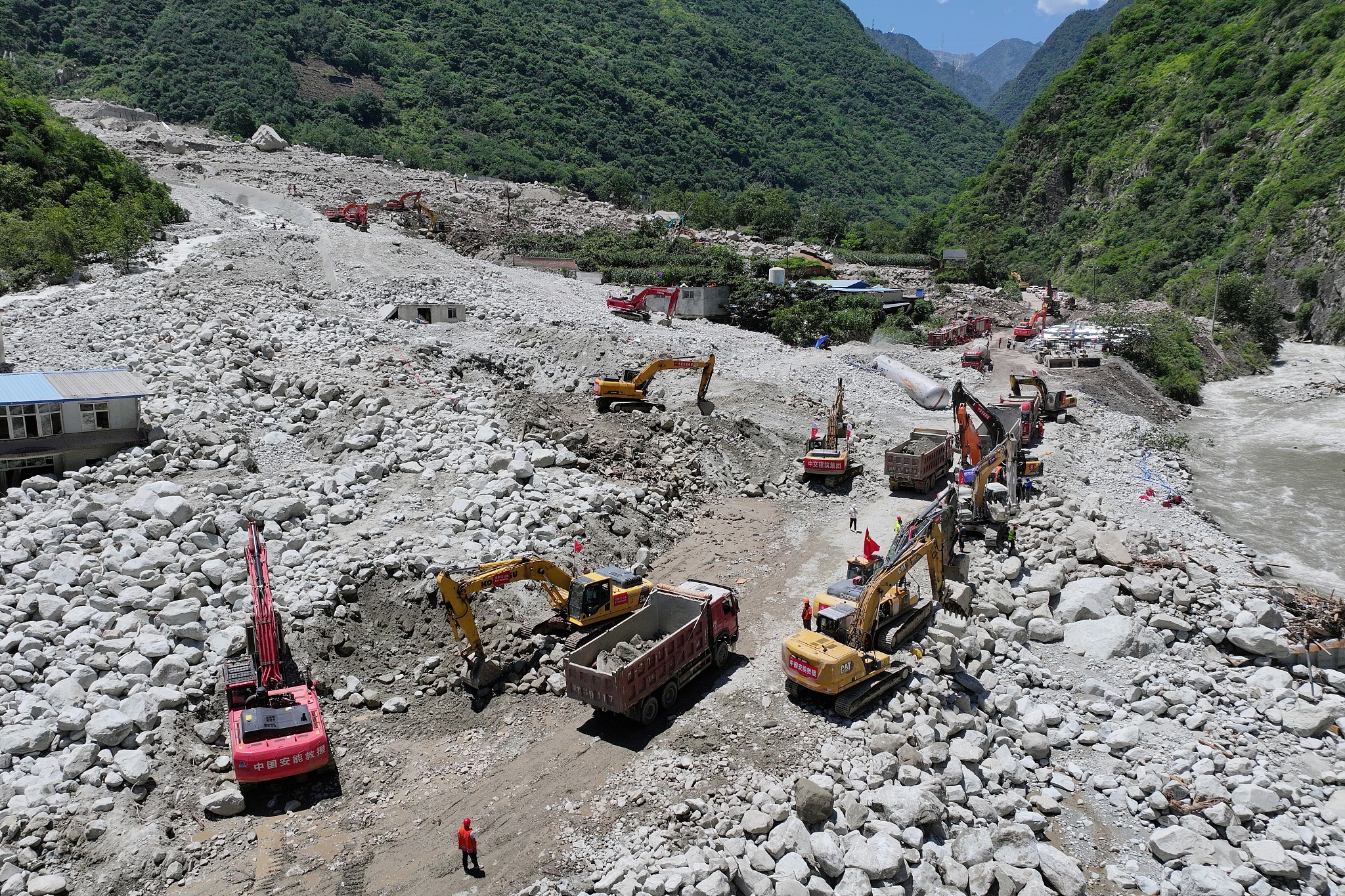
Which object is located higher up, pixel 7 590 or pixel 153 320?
pixel 153 320

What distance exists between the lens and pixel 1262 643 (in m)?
15.1

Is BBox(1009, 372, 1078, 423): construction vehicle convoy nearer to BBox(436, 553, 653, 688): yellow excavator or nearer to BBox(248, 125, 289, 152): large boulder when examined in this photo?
BBox(436, 553, 653, 688): yellow excavator

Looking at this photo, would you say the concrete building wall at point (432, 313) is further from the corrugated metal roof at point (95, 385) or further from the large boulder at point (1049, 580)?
the large boulder at point (1049, 580)

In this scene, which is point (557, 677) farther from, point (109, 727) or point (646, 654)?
point (109, 727)

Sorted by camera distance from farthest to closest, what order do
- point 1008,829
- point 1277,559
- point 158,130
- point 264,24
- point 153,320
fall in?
point 264,24
point 158,130
point 153,320
point 1277,559
point 1008,829

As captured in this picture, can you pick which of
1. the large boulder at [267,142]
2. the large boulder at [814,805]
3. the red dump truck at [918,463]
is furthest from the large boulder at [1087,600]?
the large boulder at [267,142]

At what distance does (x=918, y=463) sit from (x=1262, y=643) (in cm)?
934

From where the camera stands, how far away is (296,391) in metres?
22.8

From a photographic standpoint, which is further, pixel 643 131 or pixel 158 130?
pixel 643 131

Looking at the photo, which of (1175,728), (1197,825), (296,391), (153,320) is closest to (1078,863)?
(1197,825)

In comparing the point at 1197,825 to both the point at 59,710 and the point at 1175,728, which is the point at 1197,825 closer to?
the point at 1175,728

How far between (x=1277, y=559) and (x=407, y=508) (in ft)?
71.6

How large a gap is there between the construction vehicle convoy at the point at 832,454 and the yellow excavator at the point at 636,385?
12.5ft

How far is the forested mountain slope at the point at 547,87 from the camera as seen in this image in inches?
3551
